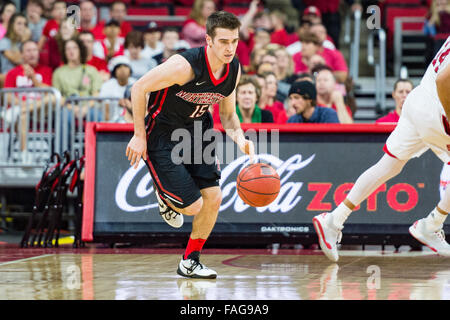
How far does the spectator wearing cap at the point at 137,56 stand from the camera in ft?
43.3

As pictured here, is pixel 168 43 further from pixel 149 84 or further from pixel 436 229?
pixel 149 84

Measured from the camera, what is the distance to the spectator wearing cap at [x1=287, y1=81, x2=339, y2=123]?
9781 millimetres

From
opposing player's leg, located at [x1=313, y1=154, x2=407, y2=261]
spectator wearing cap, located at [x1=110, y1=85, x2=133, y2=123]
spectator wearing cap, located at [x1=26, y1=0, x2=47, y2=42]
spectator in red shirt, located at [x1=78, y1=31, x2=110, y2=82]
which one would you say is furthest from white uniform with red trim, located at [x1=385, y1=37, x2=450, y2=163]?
spectator wearing cap, located at [x1=26, y1=0, x2=47, y2=42]

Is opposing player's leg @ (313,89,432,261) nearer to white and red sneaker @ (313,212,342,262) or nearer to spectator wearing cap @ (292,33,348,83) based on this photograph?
white and red sneaker @ (313,212,342,262)

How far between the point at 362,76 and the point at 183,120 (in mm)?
9795

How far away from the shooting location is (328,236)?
7578 mm

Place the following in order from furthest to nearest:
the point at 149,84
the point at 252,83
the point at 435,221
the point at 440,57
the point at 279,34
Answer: the point at 279,34 → the point at 252,83 → the point at 435,221 → the point at 440,57 → the point at 149,84

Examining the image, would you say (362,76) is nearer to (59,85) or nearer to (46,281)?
(59,85)

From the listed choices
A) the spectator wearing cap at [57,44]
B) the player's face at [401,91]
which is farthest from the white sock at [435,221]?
the spectator wearing cap at [57,44]

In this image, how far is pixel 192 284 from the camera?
19.6 ft

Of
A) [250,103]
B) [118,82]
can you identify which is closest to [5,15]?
[118,82]

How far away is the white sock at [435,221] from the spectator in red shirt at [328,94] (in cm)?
345

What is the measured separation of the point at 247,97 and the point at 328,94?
1391 millimetres

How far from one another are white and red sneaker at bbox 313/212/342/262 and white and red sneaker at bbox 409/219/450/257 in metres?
0.80
